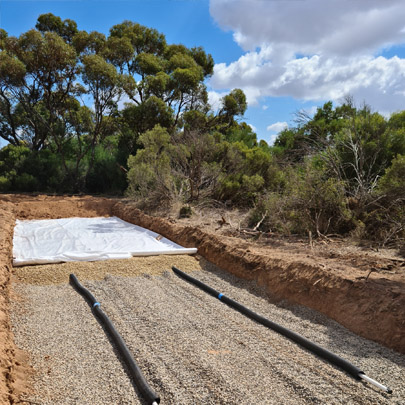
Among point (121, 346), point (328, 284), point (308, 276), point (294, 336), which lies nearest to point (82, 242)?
point (121, 346)

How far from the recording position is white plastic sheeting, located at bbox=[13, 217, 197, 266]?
641 cm

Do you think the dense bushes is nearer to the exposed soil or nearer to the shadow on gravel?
the exposed soil

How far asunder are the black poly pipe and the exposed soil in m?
0.80

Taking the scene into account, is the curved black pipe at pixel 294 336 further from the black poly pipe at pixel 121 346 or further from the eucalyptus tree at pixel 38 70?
the eucalyptus tree at pixel 38 70

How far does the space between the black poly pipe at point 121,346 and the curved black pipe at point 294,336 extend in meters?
1.54

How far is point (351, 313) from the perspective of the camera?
4.01 metres

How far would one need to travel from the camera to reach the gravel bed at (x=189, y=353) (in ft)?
9.03

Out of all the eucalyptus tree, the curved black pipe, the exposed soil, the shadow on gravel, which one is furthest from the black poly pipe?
the eucalyptus tree

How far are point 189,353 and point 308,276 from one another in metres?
2.15

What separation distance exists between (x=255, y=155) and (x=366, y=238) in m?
5.86

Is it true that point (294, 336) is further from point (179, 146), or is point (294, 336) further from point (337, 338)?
point (179, 146)

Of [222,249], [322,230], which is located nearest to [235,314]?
[222,249]

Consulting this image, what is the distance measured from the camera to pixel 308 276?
4770 mm

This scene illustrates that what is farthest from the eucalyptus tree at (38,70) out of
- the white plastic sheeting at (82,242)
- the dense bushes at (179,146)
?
the white plastic sheeting at (82,242)
